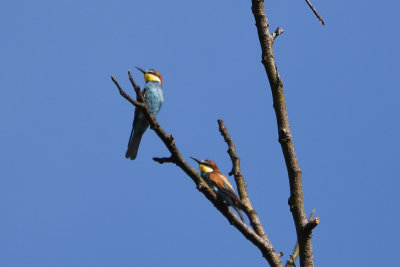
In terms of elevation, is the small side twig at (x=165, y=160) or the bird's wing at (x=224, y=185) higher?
the bird's wing at (x=224, y=185)

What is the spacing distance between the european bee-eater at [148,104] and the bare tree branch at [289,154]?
341 cm

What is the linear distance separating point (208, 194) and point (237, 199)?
1.16m

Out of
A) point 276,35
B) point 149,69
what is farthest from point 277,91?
point 149,69

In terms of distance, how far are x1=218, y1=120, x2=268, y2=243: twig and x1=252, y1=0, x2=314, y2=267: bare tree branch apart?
1.73 ft

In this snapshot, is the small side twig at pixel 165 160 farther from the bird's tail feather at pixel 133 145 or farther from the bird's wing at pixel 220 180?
the bird's tail feather at pixel 133 145

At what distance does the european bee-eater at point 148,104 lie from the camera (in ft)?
21.1

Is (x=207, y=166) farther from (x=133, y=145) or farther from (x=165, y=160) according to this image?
(x=165, y=160)

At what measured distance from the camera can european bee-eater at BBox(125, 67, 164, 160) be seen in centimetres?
642

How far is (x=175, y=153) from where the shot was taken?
296 cm

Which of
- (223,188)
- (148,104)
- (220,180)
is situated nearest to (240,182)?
(223,188)

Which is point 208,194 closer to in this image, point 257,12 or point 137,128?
point 257,12

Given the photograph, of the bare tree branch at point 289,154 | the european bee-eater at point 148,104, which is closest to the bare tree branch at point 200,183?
the bare tree branch at point 289,154

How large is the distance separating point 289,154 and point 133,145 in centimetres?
375

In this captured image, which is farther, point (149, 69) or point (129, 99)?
point (149, 69)
